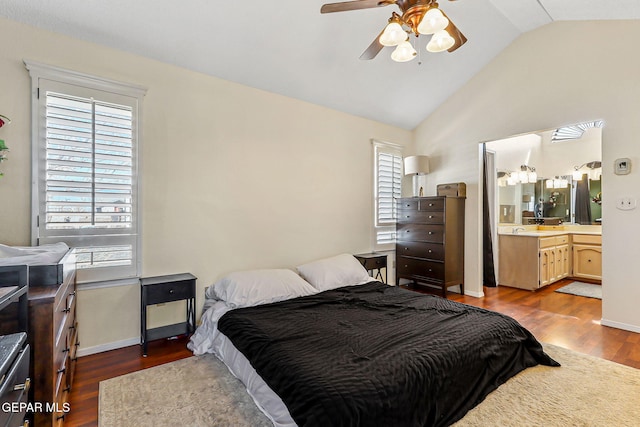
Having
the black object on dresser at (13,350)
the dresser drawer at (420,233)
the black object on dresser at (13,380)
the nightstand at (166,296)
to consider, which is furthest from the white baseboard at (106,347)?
the dresser drawer at (420,233)

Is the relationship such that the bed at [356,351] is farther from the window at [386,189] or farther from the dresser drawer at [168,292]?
the window at [386,189]

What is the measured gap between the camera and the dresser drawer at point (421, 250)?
4.41 m

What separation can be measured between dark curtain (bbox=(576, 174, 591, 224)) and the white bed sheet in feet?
22.4

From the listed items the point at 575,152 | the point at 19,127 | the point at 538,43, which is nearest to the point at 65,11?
the point at 19,127

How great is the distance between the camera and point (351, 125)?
4.47 metres

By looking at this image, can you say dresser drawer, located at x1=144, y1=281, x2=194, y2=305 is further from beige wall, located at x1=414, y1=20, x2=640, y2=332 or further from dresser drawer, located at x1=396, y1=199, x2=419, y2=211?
beige wall, located at x1=414, y1=20, x2=640, y2=332

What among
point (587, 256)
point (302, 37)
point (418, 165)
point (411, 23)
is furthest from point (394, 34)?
point (587, 256)

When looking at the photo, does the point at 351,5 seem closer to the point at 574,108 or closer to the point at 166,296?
the point at 166,296

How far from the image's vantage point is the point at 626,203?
324cm

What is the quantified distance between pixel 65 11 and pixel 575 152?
7915mm

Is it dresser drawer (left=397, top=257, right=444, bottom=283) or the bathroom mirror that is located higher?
the bathroom mirror

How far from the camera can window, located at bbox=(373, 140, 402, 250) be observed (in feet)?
15.7

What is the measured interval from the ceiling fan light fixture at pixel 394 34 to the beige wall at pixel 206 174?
75.2 inches

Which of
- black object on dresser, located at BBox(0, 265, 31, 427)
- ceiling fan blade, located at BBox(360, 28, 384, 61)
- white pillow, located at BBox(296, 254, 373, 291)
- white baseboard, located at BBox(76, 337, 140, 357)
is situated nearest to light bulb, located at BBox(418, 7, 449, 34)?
ceiling fan blade, located at BBox(360, 28, 384, 61)
